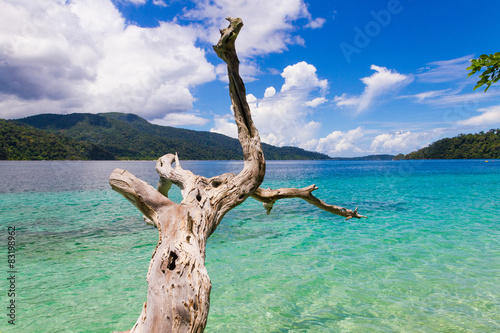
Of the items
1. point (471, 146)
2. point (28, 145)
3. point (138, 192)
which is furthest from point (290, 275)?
point (471, 146)

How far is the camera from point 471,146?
16650 centimetres

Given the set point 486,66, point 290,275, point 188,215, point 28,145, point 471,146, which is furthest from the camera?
point 471,146

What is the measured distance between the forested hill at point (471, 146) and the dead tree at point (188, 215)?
20690 cm

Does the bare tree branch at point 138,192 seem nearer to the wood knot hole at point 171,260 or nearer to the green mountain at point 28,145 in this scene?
the wood knot hole at point 171,260

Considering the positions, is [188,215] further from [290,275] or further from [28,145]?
[28,145]

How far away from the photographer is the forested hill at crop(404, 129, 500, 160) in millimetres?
159375

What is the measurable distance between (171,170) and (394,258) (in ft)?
28.5

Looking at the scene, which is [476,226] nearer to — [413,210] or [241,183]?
[413,210]

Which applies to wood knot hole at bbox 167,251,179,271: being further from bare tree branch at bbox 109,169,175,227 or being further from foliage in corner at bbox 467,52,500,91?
foliage in corner at bbox 467,52,500,91

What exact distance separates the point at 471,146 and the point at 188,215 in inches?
8350

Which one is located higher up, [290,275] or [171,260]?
[171,260]

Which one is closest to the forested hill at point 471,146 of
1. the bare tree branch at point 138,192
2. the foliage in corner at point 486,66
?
the foliage in corner at point 486,66

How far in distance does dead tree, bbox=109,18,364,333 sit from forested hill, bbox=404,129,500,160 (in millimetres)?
206899

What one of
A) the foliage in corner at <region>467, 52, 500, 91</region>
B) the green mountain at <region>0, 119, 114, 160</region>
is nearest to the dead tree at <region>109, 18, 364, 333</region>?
the foliage in corner at <region>467, 52, 500, 91</region>
